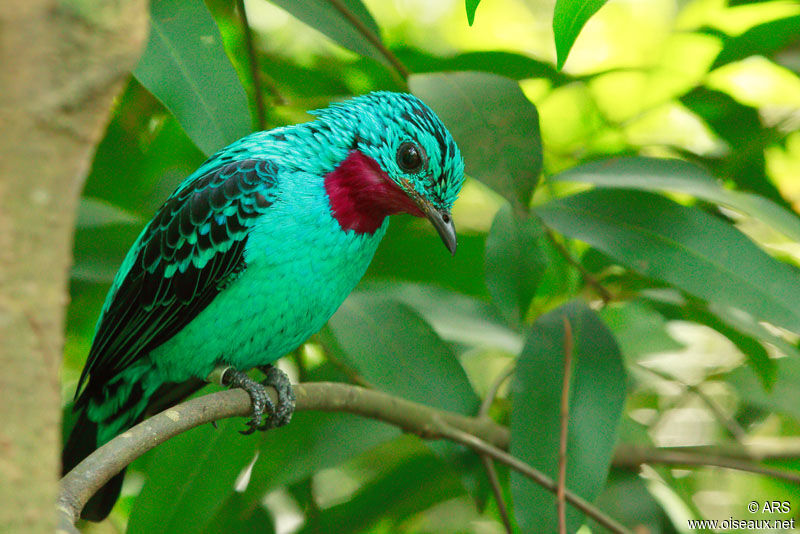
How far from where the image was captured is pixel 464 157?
2580 millimetres

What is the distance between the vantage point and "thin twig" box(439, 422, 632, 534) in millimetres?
2457

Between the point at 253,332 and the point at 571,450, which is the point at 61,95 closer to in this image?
the point at 253,332

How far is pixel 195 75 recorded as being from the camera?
2428mm

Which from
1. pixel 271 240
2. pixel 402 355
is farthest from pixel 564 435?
pixel 271 240

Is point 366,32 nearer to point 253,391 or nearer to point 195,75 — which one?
point 195,75

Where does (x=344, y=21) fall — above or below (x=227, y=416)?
above

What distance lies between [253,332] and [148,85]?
0.79 meters

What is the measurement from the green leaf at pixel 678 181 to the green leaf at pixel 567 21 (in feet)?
1.99

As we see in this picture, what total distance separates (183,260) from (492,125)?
107 cm

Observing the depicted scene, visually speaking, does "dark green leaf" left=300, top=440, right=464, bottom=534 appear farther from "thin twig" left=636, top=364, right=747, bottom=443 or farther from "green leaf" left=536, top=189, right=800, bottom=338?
"green leaf" left=536, top=189, right=800, bottom=338

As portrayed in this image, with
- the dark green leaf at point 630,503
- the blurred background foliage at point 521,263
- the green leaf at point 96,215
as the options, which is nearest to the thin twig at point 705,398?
the blurred background foliage at point 521,263

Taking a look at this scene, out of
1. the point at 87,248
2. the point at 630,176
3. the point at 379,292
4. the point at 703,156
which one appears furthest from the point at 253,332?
the point at 703,156

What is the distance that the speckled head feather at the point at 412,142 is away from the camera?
2.60 metres

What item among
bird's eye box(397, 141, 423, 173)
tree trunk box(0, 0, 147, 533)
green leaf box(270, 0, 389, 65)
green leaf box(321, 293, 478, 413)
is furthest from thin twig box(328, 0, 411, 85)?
tree trunk box(0, 0, 147, 533)
